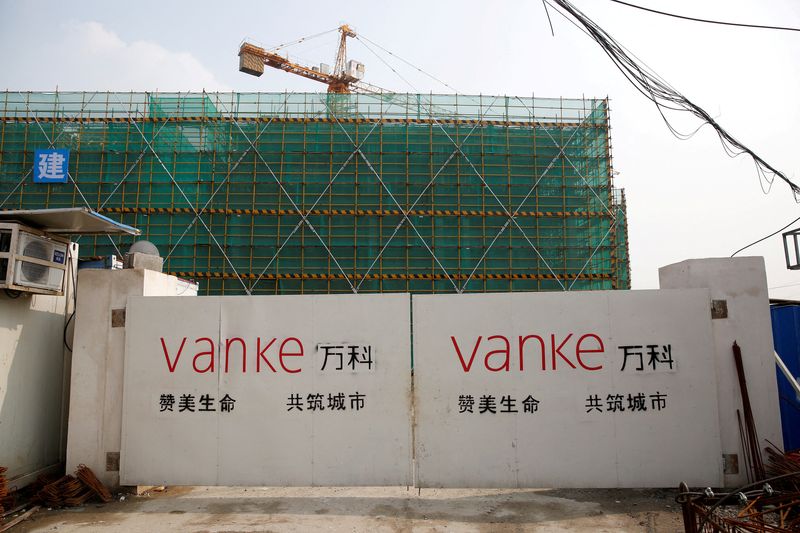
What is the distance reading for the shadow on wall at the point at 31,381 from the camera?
6.01m

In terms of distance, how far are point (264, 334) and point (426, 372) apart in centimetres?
195

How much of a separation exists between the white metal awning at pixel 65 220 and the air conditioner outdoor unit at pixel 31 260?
0.11 metres

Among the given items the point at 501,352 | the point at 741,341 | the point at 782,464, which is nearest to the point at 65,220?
the point at 501,352

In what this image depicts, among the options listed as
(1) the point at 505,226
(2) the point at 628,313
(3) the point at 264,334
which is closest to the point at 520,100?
(1) the point at 505,226

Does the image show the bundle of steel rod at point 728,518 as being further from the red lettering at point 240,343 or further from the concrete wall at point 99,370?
the concrete wall at point 99,370

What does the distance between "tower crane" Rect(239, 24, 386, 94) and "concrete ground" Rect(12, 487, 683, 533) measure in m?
32.0

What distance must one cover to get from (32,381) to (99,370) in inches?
32.8

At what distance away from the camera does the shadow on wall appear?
6.01 meters

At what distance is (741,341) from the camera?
6.08 meters

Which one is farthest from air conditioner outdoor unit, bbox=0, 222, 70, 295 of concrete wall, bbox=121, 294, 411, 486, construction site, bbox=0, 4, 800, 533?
concrete wall, bbox=121, 294, 411, 486

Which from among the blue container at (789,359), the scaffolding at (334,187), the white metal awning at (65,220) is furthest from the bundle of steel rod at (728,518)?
the scaffolding at (334,187)

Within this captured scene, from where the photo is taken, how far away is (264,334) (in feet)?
20.4

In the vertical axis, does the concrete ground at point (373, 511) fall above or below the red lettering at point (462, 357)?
below

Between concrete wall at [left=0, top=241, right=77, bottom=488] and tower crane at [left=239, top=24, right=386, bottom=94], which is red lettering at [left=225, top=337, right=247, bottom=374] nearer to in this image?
concrete wall at [left=0, top=241, right=77, bottom=488]
